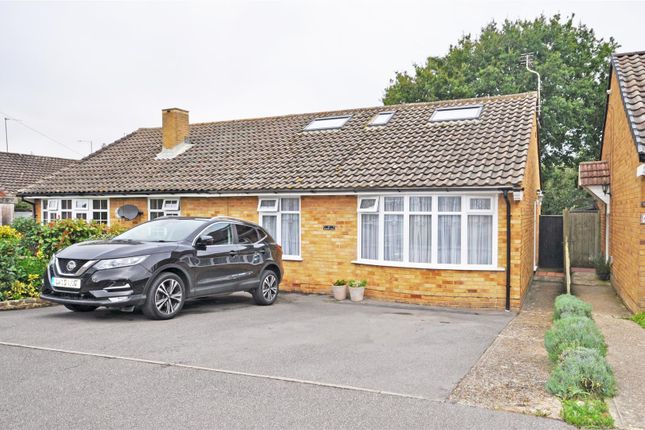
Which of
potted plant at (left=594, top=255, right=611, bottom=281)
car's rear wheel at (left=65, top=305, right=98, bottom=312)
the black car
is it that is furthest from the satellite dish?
potted plant at (left=594, top=255, right=611, bottom=281)

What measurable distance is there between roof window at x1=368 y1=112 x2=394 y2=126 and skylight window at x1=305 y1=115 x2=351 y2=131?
3.11ft

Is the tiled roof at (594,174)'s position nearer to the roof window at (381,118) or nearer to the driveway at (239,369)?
the roof window at (381,118)

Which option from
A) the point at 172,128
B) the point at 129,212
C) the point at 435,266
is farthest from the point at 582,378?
the point at 172,128

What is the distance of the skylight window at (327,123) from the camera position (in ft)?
54.1

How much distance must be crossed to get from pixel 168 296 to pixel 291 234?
5.12m

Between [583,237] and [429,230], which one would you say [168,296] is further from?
[583,237]

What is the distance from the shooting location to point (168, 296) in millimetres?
8938

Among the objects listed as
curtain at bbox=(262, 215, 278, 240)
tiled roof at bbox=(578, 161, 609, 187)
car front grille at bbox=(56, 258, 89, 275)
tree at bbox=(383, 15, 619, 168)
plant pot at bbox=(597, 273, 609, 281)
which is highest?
tree at bbox=(383, 15, 619, 168)

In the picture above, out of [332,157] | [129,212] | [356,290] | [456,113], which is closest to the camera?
[356,290]

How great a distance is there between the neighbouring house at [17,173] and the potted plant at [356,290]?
17.5 m

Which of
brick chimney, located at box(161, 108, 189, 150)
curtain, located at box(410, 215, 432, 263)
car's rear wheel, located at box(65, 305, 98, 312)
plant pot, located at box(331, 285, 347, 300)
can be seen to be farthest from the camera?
brick chimney, located at box(161, 108, 189, 150)

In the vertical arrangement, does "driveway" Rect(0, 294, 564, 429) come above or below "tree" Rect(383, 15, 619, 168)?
below

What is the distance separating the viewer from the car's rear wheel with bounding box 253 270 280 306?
1096 centimetres

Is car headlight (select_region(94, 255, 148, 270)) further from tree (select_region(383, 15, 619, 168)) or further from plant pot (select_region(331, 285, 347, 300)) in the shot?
tree (select_region(383, 15, 619, 168))
